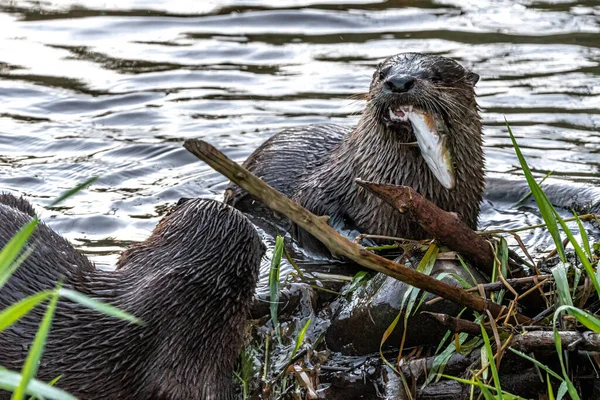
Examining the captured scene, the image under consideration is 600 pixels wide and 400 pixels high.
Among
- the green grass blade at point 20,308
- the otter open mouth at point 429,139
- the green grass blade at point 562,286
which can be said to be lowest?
the green grass blade at point 562,286

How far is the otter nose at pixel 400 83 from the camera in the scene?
157 inches

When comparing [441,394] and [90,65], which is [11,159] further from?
[441,394]

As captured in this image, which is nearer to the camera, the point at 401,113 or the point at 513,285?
the point at 513,285

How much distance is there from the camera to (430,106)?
13.4ft

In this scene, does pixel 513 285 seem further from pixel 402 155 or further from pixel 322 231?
pixel 402 155

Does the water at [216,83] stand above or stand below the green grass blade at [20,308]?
below

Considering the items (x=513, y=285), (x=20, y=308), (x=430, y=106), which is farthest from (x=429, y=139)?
(x=20, y=308)

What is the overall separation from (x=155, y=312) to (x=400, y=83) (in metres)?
1.29

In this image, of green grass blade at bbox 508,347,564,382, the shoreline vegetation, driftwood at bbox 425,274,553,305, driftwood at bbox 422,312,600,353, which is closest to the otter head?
the shoreline vegetation

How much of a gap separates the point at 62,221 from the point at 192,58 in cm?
261

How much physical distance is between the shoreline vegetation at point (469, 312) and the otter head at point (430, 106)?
0.41 metres

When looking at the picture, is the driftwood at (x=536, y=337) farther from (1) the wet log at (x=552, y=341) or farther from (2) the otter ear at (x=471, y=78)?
(2) the otter ear at (x=471, y=78)

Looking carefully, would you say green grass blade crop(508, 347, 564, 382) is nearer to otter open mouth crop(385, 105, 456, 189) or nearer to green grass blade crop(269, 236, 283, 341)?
green grass blade crop(269, 236, 283, 341)

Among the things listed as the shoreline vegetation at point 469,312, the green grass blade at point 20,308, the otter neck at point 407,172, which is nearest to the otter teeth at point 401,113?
the otter neck at point 407,172
